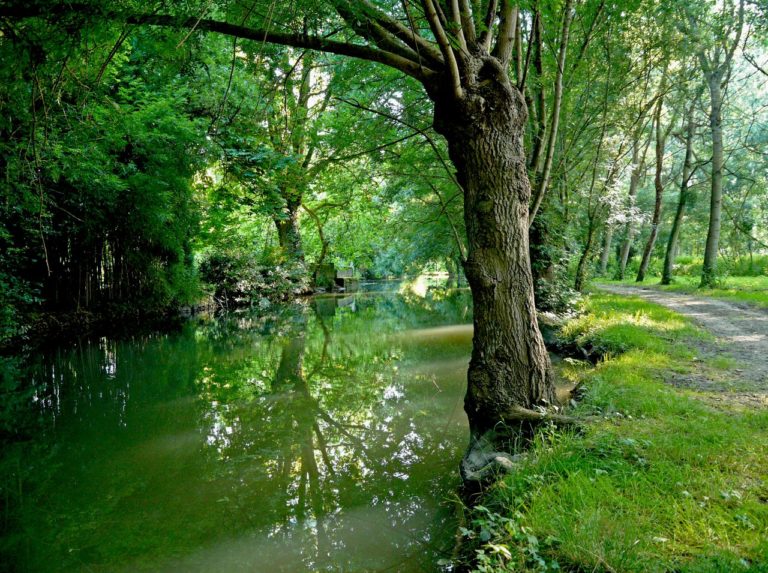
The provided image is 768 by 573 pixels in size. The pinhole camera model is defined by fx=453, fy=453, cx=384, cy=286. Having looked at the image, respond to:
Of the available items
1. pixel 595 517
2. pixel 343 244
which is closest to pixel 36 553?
pixel 595 517

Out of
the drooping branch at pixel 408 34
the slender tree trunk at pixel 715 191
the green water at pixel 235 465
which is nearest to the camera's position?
the green water at pixel 235 465

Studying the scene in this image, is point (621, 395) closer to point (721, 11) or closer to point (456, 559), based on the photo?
point (456, 559)

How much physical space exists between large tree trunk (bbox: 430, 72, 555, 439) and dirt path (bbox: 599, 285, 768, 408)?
71.9 inches

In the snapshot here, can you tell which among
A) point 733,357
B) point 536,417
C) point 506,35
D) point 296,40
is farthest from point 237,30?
point 733,357

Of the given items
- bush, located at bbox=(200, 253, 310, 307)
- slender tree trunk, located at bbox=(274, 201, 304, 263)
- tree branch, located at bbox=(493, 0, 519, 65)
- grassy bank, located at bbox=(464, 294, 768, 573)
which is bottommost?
grassy bank, located at bbox=(464, 294, 768, 573)

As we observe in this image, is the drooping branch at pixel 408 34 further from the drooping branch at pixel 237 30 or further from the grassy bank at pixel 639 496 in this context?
the grassy bank at pixel 639 496

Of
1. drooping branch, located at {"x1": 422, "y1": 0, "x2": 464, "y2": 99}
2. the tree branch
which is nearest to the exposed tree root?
drooping branch, located at {"x1": 422, "y1": 0, "x2": 464, "y2": 99}

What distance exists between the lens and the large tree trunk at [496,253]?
3.86m

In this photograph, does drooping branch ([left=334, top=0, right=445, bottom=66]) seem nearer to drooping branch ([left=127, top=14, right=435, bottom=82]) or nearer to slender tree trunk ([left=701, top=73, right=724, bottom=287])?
drooping branch ([left=127, top=14, right=435, bottom=82])

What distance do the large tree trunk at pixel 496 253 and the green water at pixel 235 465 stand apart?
86 cm

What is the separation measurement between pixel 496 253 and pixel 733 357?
12.9 ft

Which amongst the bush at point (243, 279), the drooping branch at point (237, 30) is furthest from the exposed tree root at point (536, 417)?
the bush at point (243, 279)

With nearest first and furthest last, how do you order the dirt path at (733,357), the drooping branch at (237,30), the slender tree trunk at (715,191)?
1. the drooping branch at (237,30)
2. the dirt path at (733,357)
3. the slender tree trunk at (715,191)

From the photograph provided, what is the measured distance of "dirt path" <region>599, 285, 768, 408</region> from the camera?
430 centimetres
